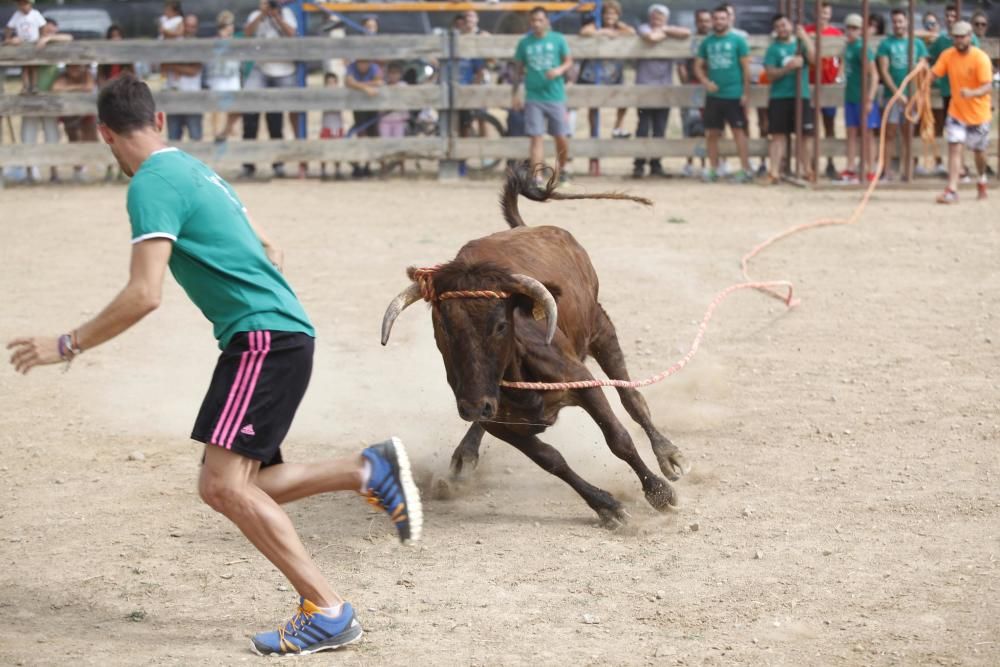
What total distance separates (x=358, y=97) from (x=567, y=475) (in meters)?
11.2

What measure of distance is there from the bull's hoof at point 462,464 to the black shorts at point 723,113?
1000 cm

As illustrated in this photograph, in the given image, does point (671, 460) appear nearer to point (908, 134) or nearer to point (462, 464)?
point (462, 464)

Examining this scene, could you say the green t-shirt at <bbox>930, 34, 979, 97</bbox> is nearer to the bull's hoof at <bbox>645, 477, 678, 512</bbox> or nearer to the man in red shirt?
the man in red shirt

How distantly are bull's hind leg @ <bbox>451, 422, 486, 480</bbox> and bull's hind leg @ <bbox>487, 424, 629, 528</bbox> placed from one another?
26.0 inches

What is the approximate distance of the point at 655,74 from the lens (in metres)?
16.6

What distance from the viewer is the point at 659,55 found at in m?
16.2

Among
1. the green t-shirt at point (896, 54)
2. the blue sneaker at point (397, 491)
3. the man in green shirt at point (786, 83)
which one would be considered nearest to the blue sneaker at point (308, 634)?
the blue sneaker at point (397, 491)

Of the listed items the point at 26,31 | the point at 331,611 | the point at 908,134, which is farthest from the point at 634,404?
the point at 26,31

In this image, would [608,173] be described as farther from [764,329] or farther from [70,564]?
[70,564]

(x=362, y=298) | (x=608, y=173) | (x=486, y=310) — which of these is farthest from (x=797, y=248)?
(x=486, y=310)

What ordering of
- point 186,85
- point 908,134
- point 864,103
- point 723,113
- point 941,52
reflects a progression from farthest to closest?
point 186,85 < point 723,113 < point 941,52 < point 908,134 < point 864,103

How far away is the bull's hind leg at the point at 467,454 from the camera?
676 centimetres

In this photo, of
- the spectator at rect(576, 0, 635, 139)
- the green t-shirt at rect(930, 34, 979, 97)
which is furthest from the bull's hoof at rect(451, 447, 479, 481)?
the spectator at rect(576, 0, 635, 139)

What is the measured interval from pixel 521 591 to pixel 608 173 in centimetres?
1294
